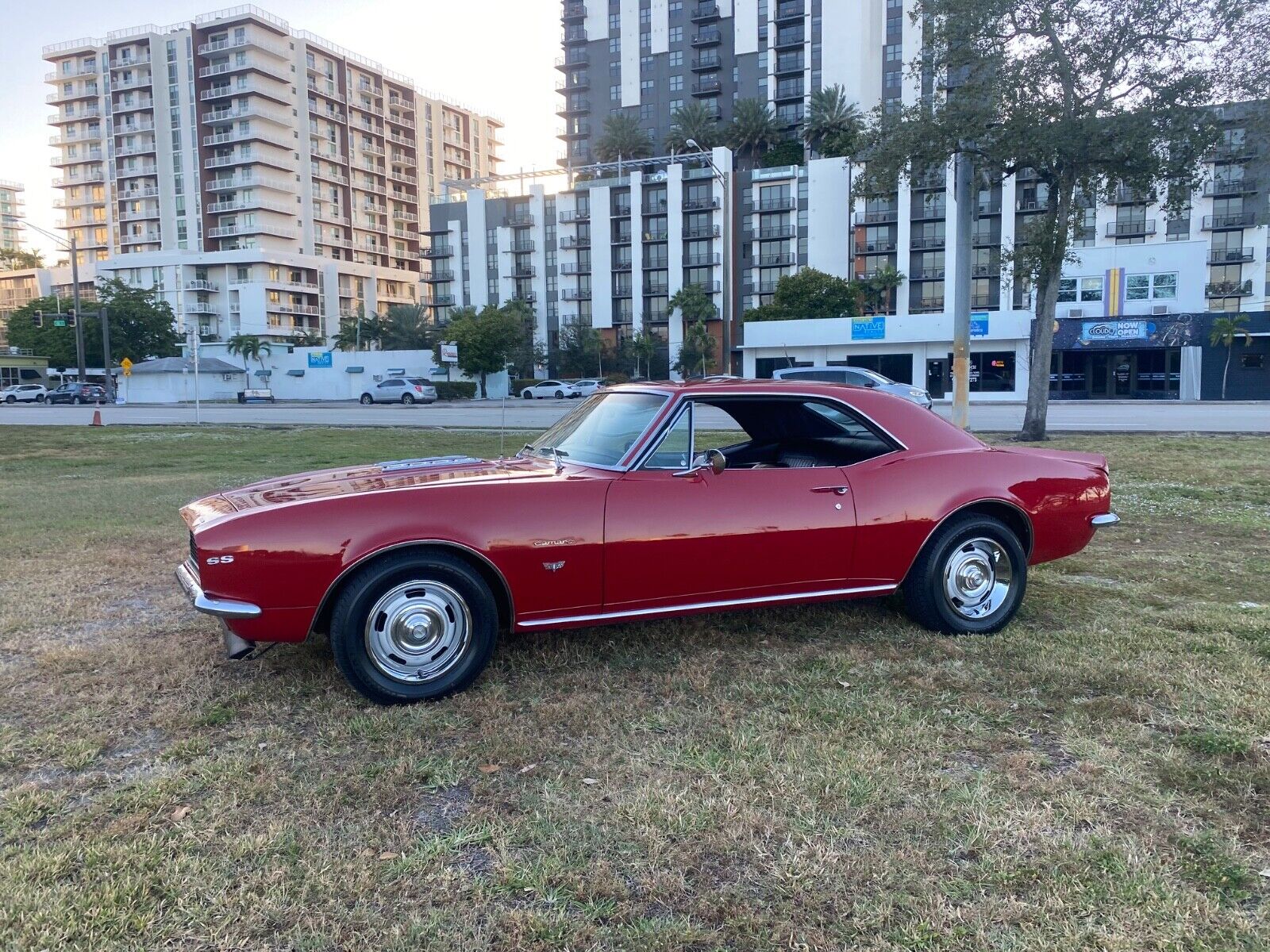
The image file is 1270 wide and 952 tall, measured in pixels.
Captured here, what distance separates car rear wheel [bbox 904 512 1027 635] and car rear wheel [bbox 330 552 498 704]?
237cm

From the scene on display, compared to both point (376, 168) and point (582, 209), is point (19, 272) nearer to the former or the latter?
point (376, 168)

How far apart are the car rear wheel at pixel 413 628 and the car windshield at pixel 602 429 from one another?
96 centimetres

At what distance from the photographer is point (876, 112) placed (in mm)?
18625

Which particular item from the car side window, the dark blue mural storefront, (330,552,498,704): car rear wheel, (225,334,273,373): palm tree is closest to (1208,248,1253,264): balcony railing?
the dark blue mural storefront

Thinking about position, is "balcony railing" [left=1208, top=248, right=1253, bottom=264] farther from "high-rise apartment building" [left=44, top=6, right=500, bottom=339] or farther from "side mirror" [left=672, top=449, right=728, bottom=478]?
"high-rise apartment building" [left=44, top=6, right=500, bottom=339]

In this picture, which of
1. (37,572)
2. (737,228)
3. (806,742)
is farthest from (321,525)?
(737,228)

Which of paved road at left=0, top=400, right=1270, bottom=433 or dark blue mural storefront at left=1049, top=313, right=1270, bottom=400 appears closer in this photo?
paved road at left=0, top=400, right=1270, bottom=433

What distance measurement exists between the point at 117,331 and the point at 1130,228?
80.4 m

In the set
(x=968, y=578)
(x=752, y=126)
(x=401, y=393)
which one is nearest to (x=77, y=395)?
(x=401, y=393)

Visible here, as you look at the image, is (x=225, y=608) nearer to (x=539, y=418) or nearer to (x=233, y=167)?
(x=539, y=418)

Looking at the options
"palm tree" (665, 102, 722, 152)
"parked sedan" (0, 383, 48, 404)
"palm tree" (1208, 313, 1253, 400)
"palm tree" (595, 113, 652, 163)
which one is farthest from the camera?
"palm tree" (595, 113, 652, 163)

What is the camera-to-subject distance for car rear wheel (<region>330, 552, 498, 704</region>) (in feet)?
12.9

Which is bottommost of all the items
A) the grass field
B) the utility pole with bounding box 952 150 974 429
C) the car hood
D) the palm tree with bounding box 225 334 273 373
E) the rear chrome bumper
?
the grass field

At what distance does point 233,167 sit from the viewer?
96.6 meters
